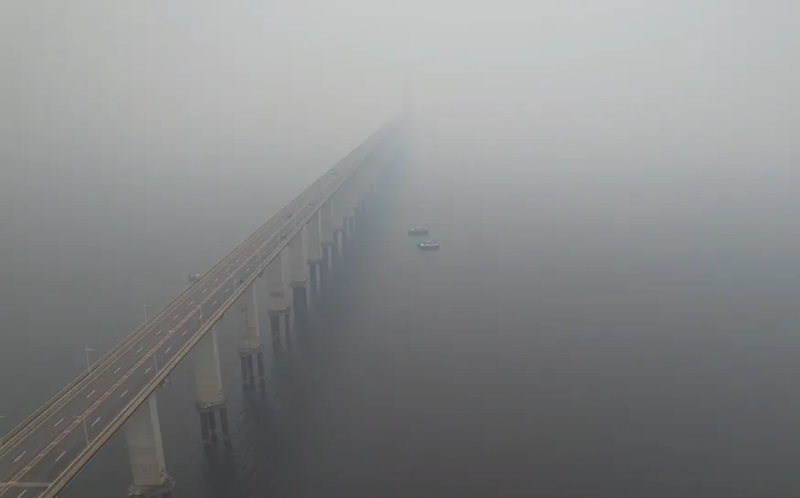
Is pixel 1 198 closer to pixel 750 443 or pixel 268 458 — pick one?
pixel 268 458

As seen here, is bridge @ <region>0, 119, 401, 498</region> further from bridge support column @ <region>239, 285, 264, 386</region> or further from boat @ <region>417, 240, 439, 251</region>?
boat @ <region>417, 240, 439, 251</region>

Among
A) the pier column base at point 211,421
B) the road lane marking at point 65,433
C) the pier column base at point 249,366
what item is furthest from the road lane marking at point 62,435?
Result: the pier column base at point 249,366

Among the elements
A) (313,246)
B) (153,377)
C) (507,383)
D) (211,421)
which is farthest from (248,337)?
(313,246)

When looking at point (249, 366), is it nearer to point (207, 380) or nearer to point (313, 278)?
point (207, 380)

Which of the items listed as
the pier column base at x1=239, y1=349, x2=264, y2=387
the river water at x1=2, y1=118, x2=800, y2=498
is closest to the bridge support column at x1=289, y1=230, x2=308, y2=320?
the river water at x1=2, y1=118, x2=800, y2=498

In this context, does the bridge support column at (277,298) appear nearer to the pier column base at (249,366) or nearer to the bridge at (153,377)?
the bridge at (153,377)

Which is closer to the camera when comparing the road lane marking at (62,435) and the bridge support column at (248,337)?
the road lane marking at (62,435)
